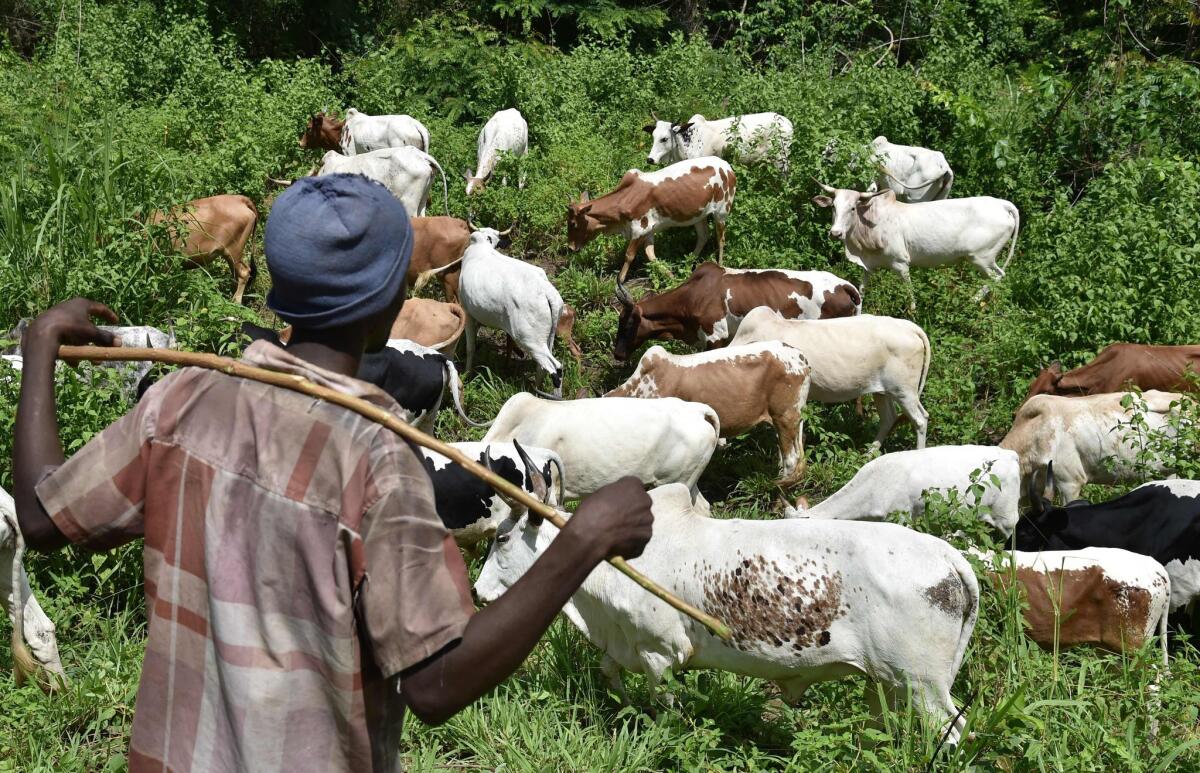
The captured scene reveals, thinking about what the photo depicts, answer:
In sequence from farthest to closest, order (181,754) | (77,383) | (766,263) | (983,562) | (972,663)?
(766,263) → (77,383) → (983,562) → (972,663) → (181,754)

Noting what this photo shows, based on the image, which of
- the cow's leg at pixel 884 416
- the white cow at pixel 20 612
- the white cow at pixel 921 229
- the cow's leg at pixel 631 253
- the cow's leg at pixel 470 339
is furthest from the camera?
the cow's leg at pixel 631 253

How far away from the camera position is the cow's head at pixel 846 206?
10445 mm

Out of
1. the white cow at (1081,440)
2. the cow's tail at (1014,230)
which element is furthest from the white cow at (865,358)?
the cow's tail at (1014,230)

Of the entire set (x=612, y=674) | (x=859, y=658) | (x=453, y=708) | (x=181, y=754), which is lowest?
(x=612, y=674)

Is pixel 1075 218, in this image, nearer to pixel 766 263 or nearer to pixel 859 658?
pixel 766 263

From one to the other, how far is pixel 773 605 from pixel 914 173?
866cm

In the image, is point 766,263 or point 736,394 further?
point 766,263

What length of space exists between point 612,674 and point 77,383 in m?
3.06

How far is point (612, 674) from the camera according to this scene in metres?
5.01

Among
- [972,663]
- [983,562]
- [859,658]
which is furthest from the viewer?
[983,562]

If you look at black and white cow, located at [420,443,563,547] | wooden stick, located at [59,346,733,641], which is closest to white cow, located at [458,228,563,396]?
black and white cow, located at [420,443,563,547]

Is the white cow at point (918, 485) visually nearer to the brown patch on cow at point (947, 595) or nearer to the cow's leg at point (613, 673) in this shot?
the cow's leg at point (613, 673)

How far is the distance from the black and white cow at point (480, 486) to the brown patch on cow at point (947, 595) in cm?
224

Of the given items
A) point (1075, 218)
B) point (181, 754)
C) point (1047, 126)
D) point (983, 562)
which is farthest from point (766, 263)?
point (181, 754)
